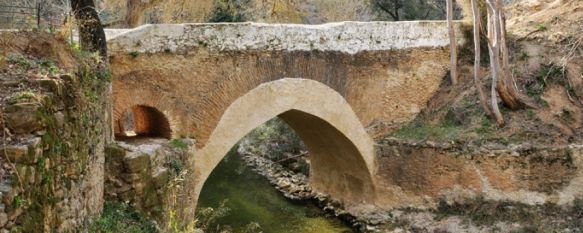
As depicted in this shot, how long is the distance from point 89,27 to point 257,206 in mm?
7351

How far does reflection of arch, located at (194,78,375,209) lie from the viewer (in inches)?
378

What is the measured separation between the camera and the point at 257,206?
1327cm

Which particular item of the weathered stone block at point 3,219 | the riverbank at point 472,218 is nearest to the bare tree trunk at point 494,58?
the riverbank at point 472,218

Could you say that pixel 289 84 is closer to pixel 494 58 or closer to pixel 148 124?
pixel 148 124


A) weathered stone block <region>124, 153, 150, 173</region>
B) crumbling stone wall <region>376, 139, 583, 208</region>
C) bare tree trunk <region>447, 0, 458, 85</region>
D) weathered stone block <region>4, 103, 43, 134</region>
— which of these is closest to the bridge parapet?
bare tree trunk <region>447, 0, 458, 85</region>

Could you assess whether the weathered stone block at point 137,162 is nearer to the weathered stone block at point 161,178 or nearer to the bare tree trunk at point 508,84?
the weathered stone block at point 161,178

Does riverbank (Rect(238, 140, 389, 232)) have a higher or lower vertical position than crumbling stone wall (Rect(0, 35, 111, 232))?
lower

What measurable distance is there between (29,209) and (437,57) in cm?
1011

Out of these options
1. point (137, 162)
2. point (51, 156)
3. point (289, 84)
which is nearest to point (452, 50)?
point (289, 84)

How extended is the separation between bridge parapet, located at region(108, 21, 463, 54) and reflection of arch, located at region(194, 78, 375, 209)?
75cm

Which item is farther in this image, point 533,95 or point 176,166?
point 533,95

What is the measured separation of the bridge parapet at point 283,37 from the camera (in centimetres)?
859

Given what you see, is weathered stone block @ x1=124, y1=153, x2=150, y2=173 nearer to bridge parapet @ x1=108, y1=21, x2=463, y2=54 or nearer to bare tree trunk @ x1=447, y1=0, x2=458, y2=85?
bridge parapet @ x1=108, y1=21, x2=463, y2=54

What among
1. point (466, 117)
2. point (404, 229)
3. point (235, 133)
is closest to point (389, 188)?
point (404, 229)
